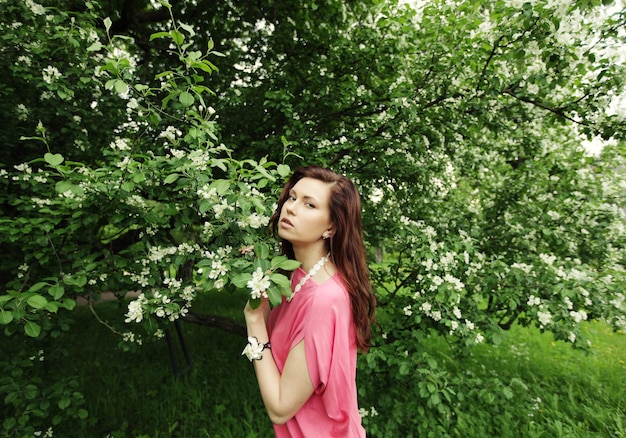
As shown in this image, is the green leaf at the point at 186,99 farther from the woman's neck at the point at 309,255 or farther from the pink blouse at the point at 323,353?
the pink blouse at the point at 323,353

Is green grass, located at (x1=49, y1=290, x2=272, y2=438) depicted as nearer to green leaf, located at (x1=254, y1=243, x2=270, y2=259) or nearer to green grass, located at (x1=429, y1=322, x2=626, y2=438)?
green leaf, located at (x1=254, y1=243, x2=270, y2=259)

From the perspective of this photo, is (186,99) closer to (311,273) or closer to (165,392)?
(311,273)

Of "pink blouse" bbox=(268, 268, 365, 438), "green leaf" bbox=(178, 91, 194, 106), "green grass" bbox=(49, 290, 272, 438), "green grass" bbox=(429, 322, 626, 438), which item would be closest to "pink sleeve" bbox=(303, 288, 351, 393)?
"pink blouse" bbox=(268, 268, 365, 438)

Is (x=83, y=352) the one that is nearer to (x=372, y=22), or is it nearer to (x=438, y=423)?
(x=438, y=423)

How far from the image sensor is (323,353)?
4.37 feet

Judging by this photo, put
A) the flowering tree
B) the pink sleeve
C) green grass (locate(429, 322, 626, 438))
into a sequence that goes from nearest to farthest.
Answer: the pink sleeve < the flowering tree < green grass (locate(429, 322, 626, 438))

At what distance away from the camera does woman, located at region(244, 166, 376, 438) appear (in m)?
1.36

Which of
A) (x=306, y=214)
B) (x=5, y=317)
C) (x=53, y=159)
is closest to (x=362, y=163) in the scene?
(x=306, y=214)

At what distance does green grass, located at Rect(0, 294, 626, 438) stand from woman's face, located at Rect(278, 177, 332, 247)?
82.7 inches

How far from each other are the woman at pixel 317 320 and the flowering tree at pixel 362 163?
9.0 inches

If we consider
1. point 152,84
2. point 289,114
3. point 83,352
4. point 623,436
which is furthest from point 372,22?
point 83,352

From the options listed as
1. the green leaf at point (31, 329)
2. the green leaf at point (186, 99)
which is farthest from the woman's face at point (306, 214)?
the green leaf at point (31, 329)

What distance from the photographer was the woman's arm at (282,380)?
135 centimetres

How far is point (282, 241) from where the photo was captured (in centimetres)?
177
